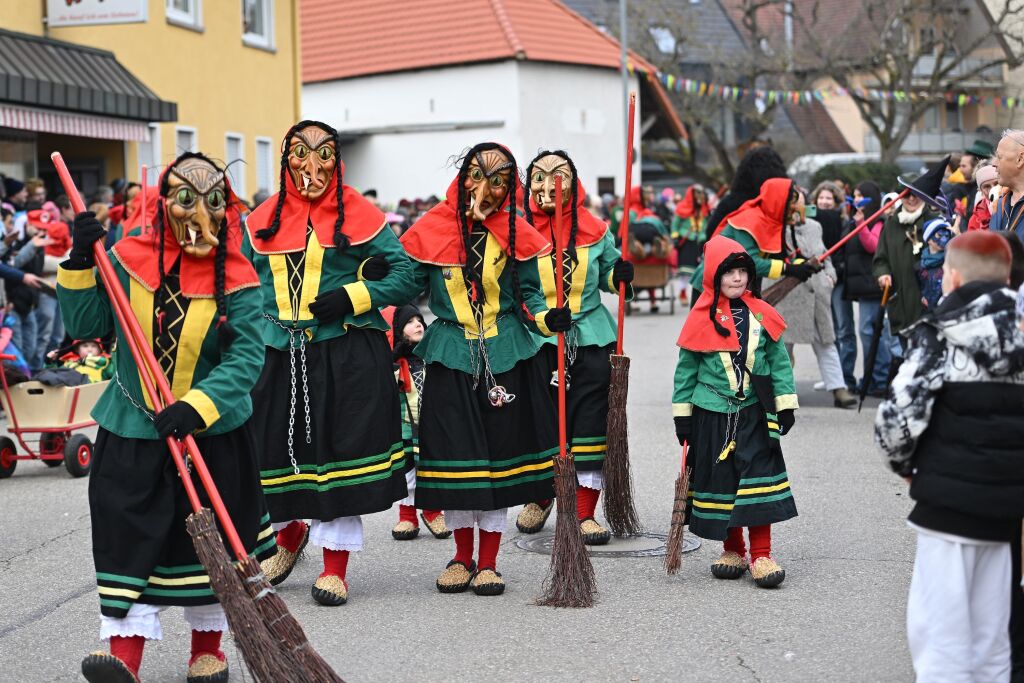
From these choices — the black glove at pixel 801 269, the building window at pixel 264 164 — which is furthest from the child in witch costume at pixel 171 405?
the building window at pixel 264 164

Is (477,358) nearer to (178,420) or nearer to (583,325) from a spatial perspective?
(583,325)

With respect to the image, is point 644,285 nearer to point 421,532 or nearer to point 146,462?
point 421,532

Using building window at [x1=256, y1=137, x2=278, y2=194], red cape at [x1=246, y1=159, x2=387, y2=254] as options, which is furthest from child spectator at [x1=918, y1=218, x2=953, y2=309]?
building window at [x1=256, y1=137, x2=278, y2=194]

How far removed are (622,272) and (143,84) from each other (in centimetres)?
1436

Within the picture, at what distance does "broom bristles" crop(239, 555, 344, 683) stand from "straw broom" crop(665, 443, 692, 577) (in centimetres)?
231

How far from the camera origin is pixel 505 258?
691 centimetres

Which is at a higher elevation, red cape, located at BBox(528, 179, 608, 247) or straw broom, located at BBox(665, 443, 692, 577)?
red cape, located at BBox(528, 179, 608, 247)

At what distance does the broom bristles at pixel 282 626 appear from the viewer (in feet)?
16.1

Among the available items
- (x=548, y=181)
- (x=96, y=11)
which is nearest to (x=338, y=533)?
(x=548, y=181)

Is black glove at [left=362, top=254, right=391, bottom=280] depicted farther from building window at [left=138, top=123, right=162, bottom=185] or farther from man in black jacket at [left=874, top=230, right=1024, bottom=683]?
building window at [left=138, top=123, right=162, bottom=185]

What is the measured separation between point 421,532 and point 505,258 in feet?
6.50

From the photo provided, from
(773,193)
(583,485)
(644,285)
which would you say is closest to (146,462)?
(583,485)

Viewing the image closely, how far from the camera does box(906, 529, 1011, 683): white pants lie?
452 cm

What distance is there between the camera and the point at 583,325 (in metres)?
7.96
